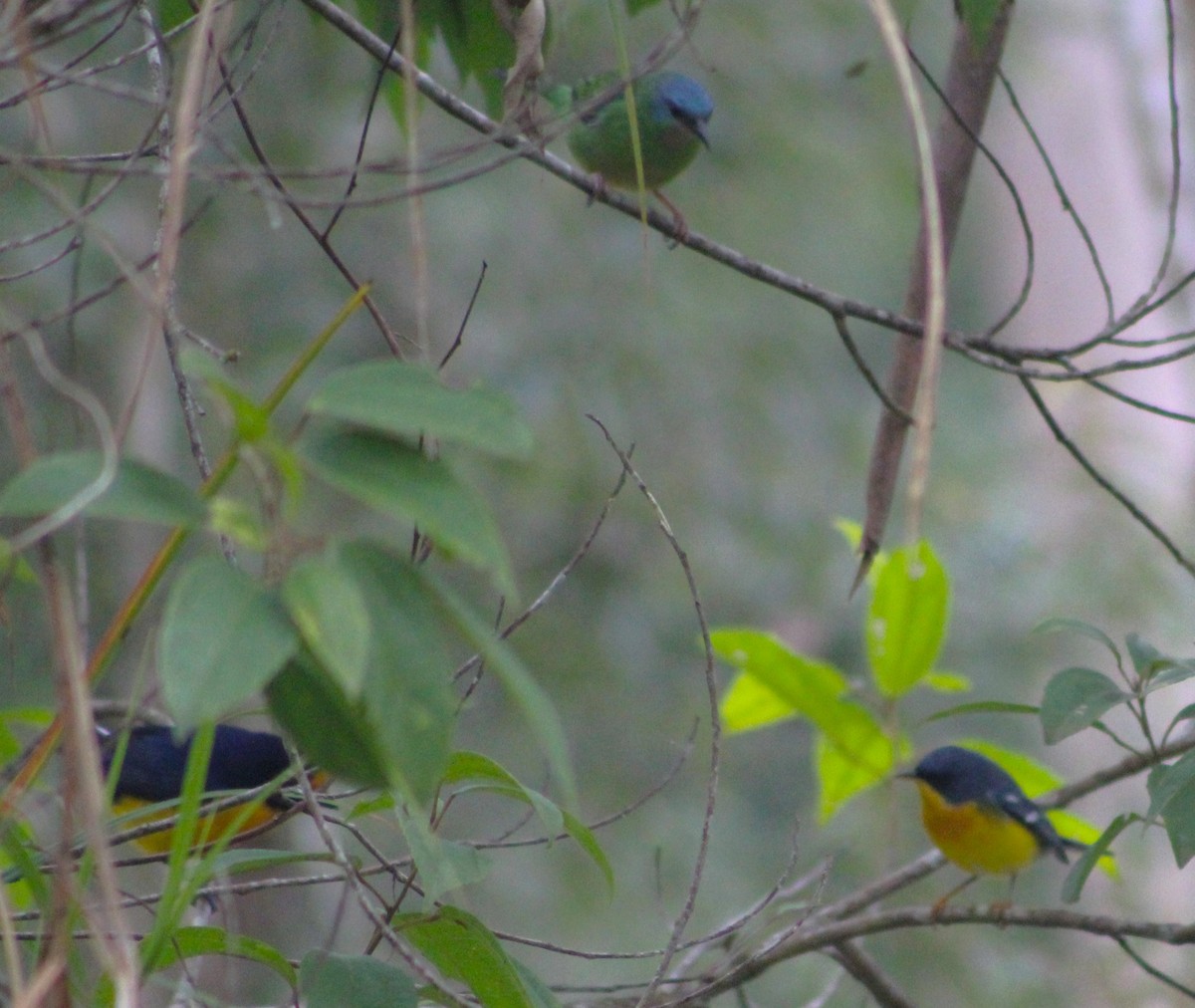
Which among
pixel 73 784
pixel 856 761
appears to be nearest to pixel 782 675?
pixel 856 761

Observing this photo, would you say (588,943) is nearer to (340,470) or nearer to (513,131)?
(513,131)

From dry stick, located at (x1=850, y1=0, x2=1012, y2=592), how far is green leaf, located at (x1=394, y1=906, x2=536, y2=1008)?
882mm

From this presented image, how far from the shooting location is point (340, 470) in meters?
0.93

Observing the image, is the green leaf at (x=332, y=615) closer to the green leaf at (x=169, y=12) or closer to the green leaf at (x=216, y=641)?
the green leaf at (x=216, y=641)

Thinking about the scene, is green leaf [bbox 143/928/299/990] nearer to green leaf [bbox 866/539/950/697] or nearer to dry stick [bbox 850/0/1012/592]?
dry stick [bbox 850/0/1012/592]

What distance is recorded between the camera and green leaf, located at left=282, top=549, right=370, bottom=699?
84 cm

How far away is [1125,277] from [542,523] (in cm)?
527

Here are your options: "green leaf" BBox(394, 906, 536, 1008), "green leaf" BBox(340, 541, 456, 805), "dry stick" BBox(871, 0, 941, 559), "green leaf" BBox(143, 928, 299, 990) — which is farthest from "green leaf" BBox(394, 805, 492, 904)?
"dry stick" BBox(871, 0, 941, 559)

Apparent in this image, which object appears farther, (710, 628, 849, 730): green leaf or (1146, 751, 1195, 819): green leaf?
(710, 628, 849, 730): green leaf

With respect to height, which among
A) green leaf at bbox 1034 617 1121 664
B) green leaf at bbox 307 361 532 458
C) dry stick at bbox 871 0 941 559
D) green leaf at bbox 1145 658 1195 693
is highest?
dry stick at bbox 871 0 941 559

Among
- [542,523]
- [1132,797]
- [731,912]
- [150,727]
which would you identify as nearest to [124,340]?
[542,523]

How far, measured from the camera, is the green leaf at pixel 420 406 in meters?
0.90

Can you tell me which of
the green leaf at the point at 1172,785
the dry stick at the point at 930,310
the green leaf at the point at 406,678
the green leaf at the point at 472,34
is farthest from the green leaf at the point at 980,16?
the green leaf at the point at 406,678

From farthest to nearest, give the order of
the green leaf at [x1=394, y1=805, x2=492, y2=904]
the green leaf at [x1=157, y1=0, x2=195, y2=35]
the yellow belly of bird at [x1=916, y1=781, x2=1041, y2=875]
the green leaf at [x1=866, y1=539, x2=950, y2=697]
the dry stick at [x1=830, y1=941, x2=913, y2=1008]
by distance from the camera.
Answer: the yellow belly of bird at [x1=916, y1=781, x2=1041, y2=875]
the green leaf at [x1=866, y1=539, x2=950, y2=697]
the dry stick at [x1=830, y1=941, x2=913, y2=1008]
the green leaf at [x1=157, y1=0, x2=195, y2=35]
the green leaf at [x1=394, y1=805, x2=492, y2=904]
